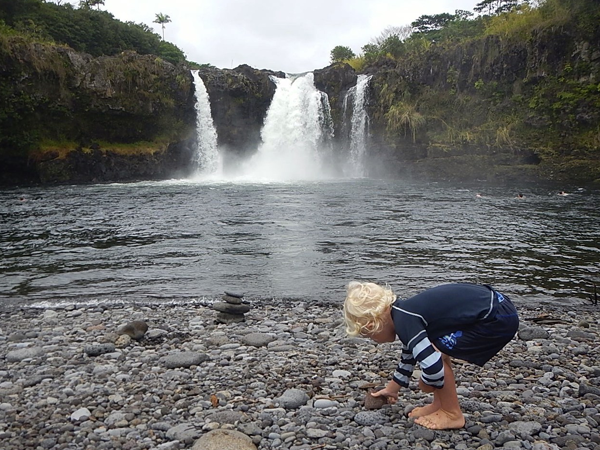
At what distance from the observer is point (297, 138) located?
38.3 meters

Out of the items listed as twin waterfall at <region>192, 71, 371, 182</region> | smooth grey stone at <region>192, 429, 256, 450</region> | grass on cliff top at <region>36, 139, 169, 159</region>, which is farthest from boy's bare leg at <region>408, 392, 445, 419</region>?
twin waterfall at <region>192, 71, 371, 182</region>

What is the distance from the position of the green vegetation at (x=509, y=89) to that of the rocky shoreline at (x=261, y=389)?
2865 cm

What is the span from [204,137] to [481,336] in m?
36.6

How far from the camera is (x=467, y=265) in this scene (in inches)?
385

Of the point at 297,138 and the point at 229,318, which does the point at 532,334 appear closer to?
the point at 229,318

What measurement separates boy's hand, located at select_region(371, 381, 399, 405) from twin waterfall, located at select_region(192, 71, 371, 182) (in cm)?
3384

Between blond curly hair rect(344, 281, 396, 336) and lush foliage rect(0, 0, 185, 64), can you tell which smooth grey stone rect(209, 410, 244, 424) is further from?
lush foliage rect(0, 0, 185, 64)

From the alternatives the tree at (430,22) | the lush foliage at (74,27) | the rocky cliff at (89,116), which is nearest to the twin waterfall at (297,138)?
the rocky cliff at (89,116)

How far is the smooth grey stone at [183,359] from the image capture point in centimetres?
488

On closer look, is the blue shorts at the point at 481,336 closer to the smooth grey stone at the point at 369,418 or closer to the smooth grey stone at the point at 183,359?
the smooth grey stone at the point at 369,418

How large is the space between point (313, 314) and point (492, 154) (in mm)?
29992

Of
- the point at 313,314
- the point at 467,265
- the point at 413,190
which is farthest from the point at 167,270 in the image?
the point at 413,190

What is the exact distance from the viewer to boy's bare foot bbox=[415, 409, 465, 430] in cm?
356


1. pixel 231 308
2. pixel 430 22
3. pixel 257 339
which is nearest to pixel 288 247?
pixel 231 308
